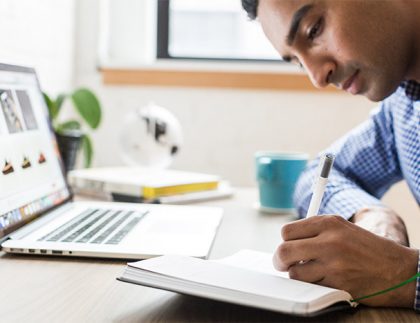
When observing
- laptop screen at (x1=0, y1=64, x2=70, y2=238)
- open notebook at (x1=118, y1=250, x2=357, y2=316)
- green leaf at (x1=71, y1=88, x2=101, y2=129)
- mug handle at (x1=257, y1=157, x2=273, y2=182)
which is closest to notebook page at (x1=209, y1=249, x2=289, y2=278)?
open notebook at (x1=118, y1=250, x2=357, y2=316)

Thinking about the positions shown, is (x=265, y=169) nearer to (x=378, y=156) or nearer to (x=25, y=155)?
(x=378, y=156)

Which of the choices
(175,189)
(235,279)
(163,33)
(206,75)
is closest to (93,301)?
(235,279)

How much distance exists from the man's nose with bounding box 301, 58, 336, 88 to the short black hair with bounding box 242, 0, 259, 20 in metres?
0.13

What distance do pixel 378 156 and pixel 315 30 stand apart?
42 centimetres

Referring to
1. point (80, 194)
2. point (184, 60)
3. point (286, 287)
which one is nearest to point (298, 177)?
point (80, 194)

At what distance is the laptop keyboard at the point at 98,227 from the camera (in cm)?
91

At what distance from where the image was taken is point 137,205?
4.09 feet

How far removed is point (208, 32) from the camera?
2.40 metres

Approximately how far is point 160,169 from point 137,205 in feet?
1.38

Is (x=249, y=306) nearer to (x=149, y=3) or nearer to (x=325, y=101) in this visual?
(x=325, y=101)

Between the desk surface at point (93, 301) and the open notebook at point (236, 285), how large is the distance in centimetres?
3

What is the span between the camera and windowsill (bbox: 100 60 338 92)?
6.98 feet

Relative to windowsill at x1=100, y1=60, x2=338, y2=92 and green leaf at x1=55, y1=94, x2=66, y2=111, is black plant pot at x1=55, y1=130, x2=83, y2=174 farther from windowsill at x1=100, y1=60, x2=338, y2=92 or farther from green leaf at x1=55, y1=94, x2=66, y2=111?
windowsill at x1=100, y1=60, x2=338, y2=92

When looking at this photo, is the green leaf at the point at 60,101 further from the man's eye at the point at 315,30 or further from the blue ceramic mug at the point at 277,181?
the man's eye at the point at 315,30
